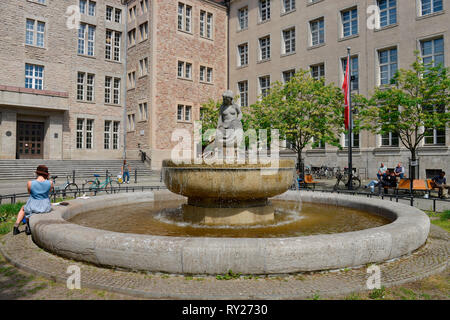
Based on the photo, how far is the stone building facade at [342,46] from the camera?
76.6ft

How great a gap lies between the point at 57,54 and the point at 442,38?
111 feet

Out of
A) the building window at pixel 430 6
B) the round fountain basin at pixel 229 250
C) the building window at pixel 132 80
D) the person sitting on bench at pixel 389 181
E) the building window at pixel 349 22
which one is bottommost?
the round fountain basin at pixel 229 250

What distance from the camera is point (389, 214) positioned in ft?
24.3

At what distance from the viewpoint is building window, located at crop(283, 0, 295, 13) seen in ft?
109

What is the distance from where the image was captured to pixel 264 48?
36.1 metres

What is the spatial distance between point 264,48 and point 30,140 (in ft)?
85.0

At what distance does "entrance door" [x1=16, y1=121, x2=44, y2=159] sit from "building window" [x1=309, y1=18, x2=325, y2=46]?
1104 inches

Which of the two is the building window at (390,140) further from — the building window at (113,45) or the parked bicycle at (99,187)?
the building window at (113,45)

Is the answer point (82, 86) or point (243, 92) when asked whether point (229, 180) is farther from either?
point (82, 86)

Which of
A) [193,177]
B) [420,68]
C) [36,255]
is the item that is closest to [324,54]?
[420,68]

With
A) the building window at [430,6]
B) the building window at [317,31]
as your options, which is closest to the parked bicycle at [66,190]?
the building window at [317,31]

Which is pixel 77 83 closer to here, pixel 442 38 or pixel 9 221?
pixel 9 221

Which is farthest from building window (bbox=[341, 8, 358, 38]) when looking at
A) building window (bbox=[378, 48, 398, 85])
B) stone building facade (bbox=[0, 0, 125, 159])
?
stone building facade (bbox=[0, 0, 125, 159])

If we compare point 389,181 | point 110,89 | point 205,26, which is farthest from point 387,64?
point 110,89
